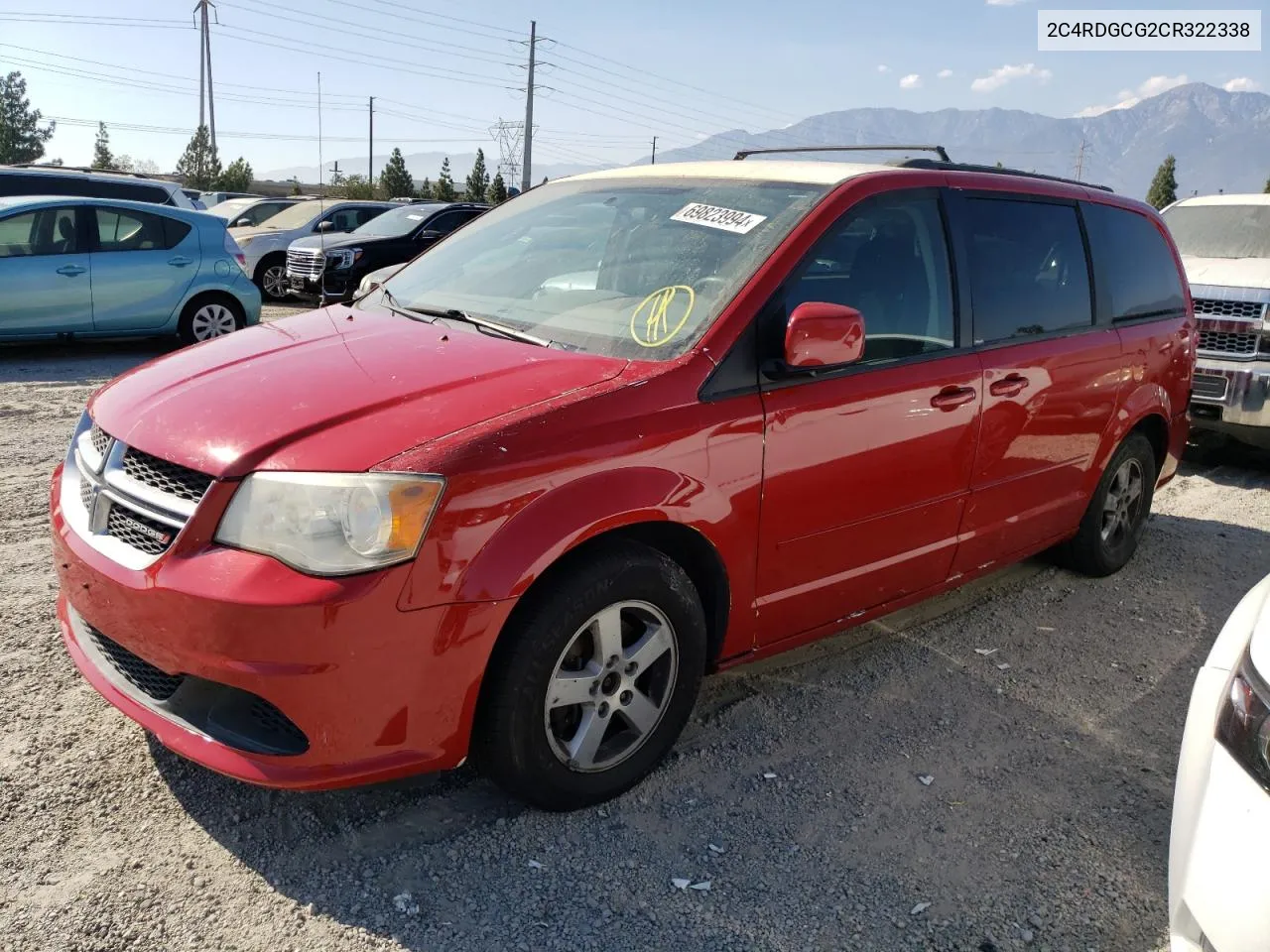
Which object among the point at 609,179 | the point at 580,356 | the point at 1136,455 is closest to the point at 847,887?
the point at 580,356

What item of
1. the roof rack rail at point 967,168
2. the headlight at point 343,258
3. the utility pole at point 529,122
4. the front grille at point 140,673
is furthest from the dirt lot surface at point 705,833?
the utility pole at point 529,122

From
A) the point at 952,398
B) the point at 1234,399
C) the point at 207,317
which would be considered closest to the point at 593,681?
the point at 952,398

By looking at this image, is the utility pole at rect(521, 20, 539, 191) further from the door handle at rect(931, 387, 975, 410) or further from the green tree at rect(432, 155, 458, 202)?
the door handle at rect(931, 387, 975, 410)

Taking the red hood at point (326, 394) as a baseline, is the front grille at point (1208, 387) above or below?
below

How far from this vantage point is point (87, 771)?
9.27ft

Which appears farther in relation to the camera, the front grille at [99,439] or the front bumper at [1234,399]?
the front bumper at [1234,399]

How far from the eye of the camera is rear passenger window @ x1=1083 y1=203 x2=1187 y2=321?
452cm

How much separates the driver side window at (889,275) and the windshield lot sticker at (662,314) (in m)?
0.31

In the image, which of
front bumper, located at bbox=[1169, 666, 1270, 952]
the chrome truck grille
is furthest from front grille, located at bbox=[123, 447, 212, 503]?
front bumper, located at bbox=[1169, 666, 1270, 952]

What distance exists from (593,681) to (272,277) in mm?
14575

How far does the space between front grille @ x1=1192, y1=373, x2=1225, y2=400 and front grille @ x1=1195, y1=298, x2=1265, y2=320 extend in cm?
56

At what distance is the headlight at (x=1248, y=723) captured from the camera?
1.84 m

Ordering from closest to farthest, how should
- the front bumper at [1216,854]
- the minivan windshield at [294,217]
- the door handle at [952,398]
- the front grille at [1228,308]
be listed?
the front bumper at [1216,854] → the door handle at [952,398] → the front grille at [1228,308] → the minivan windshield at [294,217]

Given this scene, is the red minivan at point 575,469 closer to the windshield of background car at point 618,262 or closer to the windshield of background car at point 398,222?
the windshield of background car at point 618,262
